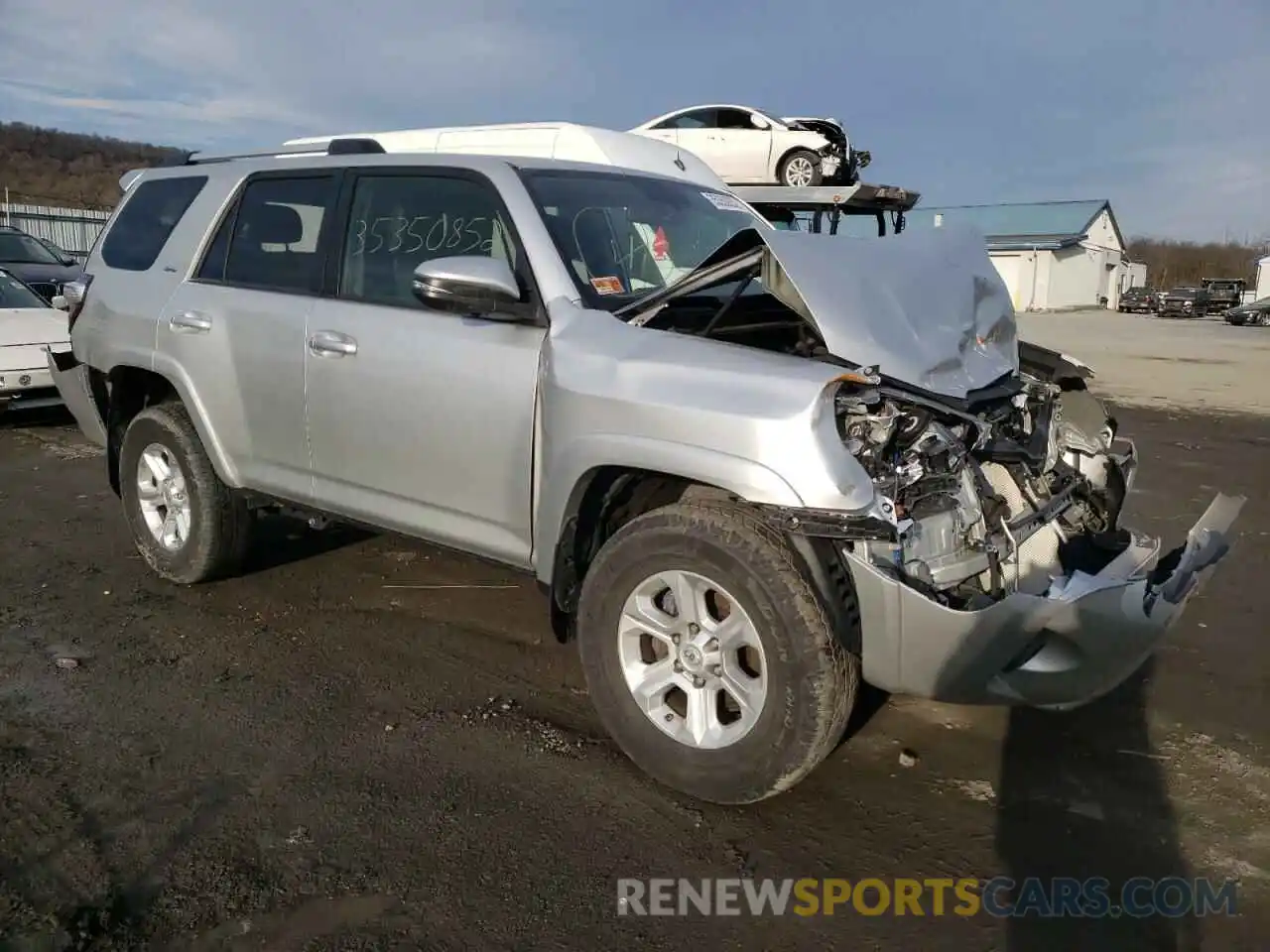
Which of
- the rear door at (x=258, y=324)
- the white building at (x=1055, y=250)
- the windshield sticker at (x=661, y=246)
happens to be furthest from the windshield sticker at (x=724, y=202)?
the white building at (x=1055, y=250)

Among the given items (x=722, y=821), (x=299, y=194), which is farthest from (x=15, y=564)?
(x=722, y=821)

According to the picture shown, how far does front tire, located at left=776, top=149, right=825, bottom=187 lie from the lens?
47.0 ft

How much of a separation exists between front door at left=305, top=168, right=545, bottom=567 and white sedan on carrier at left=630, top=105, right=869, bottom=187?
1104 centimetres

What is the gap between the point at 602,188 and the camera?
13.1 ft

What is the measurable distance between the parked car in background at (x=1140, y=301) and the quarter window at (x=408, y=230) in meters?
52.8

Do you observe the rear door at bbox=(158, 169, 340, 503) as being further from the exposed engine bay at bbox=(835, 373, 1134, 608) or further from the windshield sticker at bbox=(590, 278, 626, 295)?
the exposed engine bay at bbox=(835, 373, 1134, 608)

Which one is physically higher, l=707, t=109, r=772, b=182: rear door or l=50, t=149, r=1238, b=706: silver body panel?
l=707, t=109, r=772, b=182: rear door

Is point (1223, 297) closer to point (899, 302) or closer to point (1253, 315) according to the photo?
point (1253, 315)

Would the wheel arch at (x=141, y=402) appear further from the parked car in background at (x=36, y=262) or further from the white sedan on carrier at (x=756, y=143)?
the white sedan on carrier at (x=756, y=143)

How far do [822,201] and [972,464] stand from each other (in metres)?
9.67

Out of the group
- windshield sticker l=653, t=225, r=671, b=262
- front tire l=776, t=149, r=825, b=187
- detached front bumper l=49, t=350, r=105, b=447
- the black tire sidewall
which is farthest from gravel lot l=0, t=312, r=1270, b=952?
front tire l=776, t=149, r=825, b=187

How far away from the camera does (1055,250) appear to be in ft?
171

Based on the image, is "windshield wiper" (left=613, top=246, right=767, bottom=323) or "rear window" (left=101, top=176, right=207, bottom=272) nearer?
"windshield wiper" (left=613, top=246, right=767, bottom=323)

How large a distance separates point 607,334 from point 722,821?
156cm
